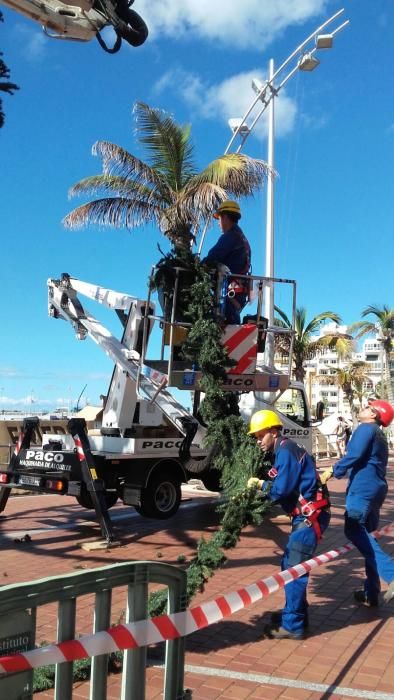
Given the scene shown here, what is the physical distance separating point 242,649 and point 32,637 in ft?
8.99

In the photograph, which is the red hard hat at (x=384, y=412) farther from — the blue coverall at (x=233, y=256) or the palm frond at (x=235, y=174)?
the palm frond at (x=235, y=174)

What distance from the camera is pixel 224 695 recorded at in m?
3.98

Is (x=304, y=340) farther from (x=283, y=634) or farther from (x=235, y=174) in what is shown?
(x=283, y=634)

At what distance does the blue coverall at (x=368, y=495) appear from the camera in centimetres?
571

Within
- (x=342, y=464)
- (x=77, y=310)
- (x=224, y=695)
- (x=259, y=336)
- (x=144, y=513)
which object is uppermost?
(x=77, y=310)

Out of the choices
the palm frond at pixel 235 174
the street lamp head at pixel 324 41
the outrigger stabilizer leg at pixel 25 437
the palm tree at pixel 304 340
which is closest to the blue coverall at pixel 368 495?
the outrigger stabilizer leg at pixel 25 437

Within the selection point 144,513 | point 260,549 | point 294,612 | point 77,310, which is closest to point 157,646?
point 294,612

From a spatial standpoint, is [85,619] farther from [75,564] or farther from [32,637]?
Result: [32,637]

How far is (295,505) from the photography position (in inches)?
198

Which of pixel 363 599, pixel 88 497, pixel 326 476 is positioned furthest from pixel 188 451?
pixel 363 599

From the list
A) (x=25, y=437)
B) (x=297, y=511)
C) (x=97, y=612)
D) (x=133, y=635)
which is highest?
(x=25, y=437)

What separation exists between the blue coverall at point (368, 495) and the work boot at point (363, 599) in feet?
0.04

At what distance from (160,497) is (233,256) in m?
4.22

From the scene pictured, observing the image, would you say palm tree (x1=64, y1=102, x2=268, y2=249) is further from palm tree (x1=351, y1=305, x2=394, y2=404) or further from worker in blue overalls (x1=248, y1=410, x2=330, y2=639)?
palm tree (x1=351, y1=305, x2=394, y2=404)
